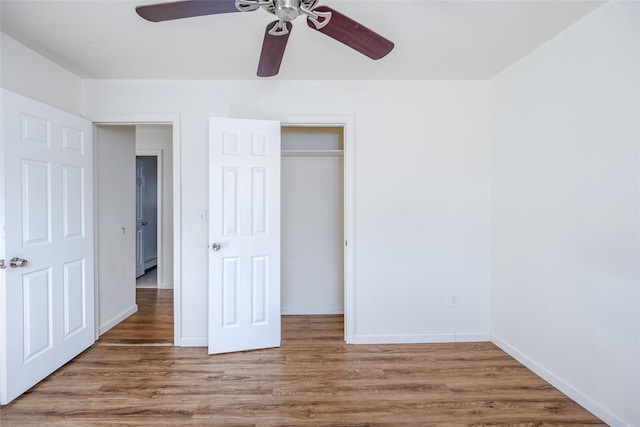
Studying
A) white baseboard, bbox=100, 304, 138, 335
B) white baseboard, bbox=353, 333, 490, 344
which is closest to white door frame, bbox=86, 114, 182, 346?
white baseboard, bbox=100, 304, 138, 335

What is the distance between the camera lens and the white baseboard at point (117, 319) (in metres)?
3.07

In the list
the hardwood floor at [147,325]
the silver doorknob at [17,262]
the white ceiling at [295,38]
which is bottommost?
the hardwood floor at [147,325]

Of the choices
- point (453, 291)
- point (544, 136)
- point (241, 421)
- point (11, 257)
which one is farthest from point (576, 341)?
point (11, 257)

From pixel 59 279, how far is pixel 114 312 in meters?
1.09

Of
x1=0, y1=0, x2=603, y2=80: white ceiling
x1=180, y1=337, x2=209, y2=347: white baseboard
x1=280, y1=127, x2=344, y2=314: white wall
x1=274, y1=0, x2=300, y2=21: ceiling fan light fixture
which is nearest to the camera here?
x1=274, y1=0, x2=300, y2=21: ceiling fan light fixture

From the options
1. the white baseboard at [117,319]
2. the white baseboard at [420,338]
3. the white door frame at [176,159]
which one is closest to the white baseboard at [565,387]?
the white baseboard at [420,338]

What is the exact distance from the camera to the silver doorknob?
6.42 ft

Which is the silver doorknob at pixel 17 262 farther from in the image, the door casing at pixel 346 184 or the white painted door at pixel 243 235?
the white painted door at pixel 243 235

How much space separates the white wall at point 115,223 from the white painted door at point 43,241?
0.38 meters

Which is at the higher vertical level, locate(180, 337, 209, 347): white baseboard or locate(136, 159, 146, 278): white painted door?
locate(136, 159, 146, 278): white painted door

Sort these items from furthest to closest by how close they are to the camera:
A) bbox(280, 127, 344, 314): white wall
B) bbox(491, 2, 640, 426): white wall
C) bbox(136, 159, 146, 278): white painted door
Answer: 1. bbox(136, 159, 146, 278): white painted door
2. bbox(280, 127, 344, 314): white wall
3. bbox(491, 2, 640, 426): white wall

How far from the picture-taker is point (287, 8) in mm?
1301

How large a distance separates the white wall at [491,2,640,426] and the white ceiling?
0.28 metres

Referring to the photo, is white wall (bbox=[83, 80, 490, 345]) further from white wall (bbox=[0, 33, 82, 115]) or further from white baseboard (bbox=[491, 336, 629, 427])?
white wall (bbox=[0, 33, 82, 115])
